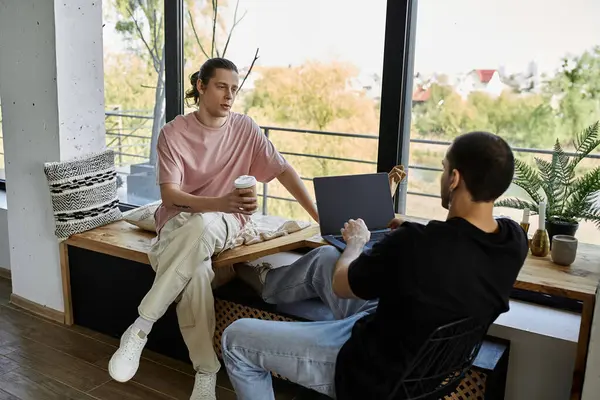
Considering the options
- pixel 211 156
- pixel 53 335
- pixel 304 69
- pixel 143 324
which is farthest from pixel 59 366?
pixel 304 69

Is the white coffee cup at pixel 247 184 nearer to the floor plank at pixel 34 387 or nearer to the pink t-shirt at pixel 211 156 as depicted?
the pink t-shirt at pixel 211 156

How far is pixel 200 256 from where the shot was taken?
2055 millimetres

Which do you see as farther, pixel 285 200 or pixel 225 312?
pixel 285 200

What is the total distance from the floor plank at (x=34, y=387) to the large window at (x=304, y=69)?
1.31m

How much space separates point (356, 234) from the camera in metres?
1.60

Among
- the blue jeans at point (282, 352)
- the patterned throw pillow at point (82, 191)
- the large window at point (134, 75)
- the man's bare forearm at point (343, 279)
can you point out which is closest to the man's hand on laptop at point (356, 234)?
the man's bare forearm at point (343, 279)

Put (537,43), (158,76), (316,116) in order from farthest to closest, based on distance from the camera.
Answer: (158,76) → (316,116) → (537,43)

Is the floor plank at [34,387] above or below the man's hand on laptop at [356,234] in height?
below

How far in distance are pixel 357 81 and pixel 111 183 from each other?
1.31m

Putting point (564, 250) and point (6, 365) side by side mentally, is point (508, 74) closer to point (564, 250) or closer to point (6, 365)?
point (564, 250)

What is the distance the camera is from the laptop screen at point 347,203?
195 centimetres

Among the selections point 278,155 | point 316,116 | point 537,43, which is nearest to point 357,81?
point 316,116

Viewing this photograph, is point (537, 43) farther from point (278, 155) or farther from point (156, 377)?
point (156, 377)

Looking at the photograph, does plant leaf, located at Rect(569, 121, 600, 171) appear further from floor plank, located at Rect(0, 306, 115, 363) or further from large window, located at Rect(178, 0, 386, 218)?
floor plank, located at Rect(0, 306, 115, 363)
